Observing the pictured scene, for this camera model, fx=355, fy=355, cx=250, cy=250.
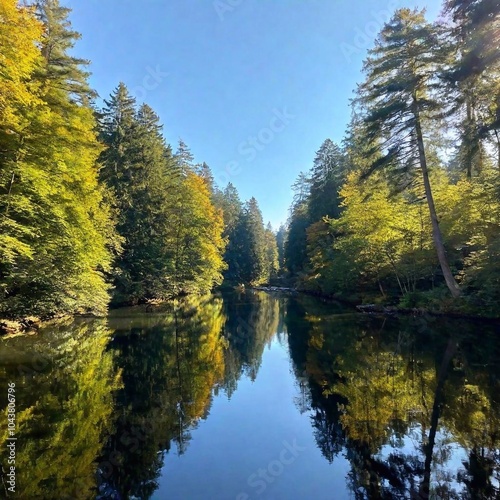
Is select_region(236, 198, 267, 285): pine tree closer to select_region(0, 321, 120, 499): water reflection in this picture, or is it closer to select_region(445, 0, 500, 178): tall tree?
select_region(445, 0, 500, 178): tall tree

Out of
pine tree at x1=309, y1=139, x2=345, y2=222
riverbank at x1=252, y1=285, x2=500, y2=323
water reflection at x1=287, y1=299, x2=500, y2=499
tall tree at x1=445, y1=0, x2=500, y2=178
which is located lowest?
water reflection at x1=287, y1=299, x2=500, y2=499

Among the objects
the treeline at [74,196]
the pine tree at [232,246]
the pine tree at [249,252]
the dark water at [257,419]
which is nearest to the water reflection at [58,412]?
the dark water at [257,419]

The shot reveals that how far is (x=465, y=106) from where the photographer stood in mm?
19203

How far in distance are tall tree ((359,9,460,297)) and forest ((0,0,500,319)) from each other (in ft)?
0.22

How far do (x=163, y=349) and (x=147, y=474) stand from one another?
791cm

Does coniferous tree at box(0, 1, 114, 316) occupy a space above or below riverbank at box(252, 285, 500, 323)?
above

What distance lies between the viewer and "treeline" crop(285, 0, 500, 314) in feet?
47.8

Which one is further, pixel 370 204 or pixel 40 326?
pixel 370 204

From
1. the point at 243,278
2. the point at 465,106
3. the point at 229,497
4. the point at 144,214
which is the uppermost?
the point at 465,106

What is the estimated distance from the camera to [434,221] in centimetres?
1791

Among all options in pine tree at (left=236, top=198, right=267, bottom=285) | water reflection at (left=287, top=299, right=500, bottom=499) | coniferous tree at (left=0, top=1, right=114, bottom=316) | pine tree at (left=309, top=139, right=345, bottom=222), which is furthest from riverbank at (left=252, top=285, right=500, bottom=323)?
pine tree at (left=236, top=198, right=267, bottom=285)

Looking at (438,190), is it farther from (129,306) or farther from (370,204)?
(129,306)

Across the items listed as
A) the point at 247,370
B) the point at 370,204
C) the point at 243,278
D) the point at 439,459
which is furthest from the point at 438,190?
the point at 243,278

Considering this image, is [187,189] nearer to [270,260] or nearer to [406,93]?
[406,93]
